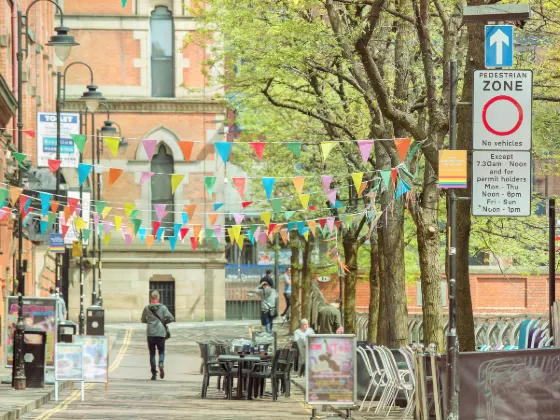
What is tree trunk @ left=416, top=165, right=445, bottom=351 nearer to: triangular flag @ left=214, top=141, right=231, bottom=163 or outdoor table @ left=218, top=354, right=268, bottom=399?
outdoor table @ left=218, top=354, right=268, bottom=399

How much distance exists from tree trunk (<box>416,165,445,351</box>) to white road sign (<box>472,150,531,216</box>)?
28.1 feet

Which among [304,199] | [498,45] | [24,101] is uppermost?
[24,101]

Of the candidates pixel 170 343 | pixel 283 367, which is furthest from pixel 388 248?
pixel 170 343

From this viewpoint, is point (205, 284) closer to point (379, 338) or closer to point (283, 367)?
point (379, 338)

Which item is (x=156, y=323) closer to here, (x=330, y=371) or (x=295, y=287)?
(x=330, y=371)

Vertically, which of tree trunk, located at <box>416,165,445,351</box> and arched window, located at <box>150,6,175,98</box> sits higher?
arched window, located at <box>150,6,175,98</box>

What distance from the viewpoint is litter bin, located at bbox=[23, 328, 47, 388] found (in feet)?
85.3

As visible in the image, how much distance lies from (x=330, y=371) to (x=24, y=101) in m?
22.5

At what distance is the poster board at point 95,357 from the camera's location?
2575cm

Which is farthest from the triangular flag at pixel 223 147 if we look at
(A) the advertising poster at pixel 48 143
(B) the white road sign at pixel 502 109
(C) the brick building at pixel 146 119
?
(C) the brick building at pixel 146 119

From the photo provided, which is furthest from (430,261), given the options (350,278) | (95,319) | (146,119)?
(146,119)

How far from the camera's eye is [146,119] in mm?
57500

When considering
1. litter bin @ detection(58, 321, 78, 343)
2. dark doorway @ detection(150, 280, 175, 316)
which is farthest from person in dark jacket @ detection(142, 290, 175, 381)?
dark doorway @ detection(150, 280, 175, 316)

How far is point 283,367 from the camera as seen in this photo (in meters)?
26.3
